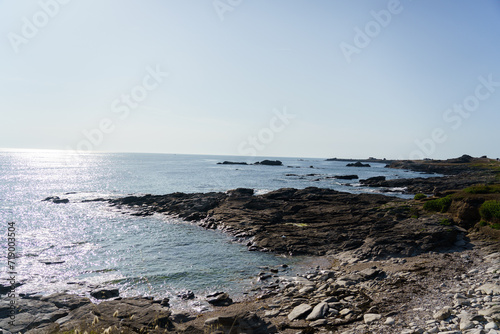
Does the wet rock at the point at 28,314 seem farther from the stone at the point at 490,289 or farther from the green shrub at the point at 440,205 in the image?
the green shrub at the point at 440,205

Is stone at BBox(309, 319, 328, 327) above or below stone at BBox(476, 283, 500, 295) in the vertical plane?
below

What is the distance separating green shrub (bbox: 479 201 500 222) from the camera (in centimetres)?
2302

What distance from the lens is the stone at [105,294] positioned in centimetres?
1747

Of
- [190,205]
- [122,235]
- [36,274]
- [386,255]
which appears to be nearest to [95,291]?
[36,274]

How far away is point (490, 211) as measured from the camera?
77.4ft

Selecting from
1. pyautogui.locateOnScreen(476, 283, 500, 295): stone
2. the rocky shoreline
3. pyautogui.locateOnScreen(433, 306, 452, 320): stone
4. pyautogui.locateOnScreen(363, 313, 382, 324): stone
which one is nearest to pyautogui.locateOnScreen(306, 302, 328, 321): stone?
the rocky shoreline

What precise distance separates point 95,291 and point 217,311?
26.4 feet

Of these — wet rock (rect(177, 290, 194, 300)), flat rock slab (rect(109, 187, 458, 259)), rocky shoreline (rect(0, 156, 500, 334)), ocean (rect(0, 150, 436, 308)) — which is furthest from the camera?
flat rock slab (rect(109, 187, 458, 259))

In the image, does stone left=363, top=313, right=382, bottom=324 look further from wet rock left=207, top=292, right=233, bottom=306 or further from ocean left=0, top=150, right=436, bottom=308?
ocean left=0, top=150, right=436, bottom=308

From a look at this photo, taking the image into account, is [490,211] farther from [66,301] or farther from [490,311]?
[66,301]

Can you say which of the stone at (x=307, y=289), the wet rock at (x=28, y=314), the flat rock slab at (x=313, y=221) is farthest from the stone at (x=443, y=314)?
the wet rock at (x=28, y=314)

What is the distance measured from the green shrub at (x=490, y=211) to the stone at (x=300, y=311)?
62.1 ft

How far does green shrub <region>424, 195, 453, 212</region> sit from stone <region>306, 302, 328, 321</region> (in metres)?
22.8

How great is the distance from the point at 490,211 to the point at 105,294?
94.6ft
